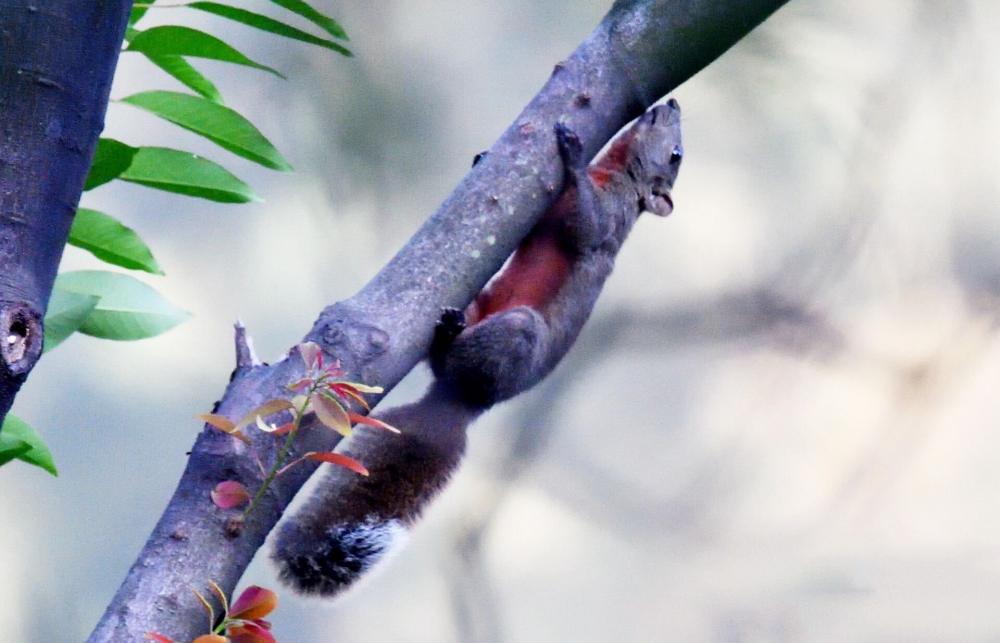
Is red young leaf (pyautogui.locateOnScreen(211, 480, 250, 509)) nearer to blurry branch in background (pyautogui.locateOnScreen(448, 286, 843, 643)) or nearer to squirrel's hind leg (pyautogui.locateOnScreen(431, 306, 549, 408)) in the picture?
squirrel's hind leg (pyautogui.locateOnScreen(431, 306, 549, 408))

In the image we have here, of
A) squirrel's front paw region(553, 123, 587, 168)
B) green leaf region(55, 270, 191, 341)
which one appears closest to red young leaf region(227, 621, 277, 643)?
green leaf region(55, 270, 191, 341)

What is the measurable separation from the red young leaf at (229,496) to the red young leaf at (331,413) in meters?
0.17

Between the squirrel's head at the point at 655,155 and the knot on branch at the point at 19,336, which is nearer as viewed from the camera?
the knot on branch at the point at 19,336

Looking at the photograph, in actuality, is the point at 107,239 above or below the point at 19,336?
above

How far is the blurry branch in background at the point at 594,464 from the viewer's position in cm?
313

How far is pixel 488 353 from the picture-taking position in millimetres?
1812

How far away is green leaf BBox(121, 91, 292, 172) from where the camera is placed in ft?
5.54

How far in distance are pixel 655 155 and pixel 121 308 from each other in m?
1.47

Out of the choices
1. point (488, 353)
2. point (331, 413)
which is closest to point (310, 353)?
point (331, 413)

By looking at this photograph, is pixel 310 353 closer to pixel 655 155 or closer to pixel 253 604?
pixel 253 604

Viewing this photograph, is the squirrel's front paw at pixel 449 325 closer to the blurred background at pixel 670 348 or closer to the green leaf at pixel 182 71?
the green leaf at pixel 182 71

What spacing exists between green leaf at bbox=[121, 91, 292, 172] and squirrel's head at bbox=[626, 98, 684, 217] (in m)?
1.10

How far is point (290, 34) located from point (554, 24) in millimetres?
1951

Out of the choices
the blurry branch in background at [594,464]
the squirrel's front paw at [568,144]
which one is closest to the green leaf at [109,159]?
the squirrel's front paw at [568,144]
